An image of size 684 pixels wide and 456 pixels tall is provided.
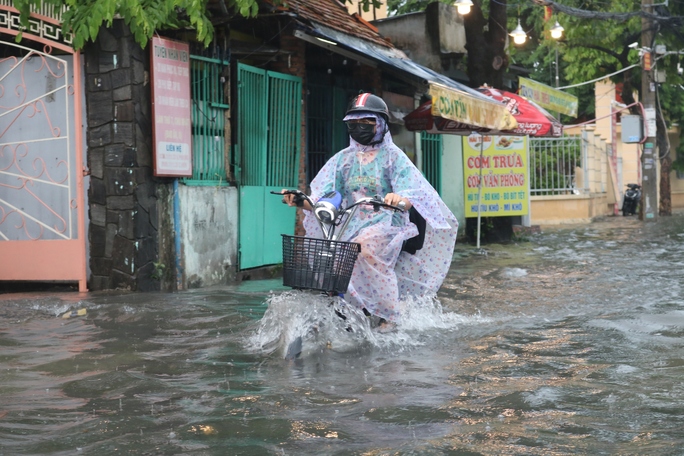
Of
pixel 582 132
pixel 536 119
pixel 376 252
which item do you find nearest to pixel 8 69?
pixel 376 252

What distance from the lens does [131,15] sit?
27.5 feet

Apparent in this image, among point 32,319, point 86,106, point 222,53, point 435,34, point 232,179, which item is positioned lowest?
point 32,319

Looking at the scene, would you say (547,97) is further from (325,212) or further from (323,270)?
(323,270)

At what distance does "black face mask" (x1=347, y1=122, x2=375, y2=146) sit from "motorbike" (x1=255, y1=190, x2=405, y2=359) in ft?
1.53

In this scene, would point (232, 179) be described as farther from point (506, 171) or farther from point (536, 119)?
point (506, 171)

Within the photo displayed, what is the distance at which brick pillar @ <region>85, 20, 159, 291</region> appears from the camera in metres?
9.24

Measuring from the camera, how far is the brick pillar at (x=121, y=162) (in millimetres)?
9242

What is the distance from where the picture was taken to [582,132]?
2708 cm

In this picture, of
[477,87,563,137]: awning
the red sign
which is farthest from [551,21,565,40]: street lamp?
[477,87,563,137]: awning

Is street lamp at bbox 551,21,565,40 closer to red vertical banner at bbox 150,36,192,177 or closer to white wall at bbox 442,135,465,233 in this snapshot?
white wall at bbox 442,135,465,233

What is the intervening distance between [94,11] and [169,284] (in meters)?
2.77

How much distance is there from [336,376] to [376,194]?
5.39ft

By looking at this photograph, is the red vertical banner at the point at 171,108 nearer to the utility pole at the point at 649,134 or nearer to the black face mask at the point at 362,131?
the black face mask at the point at 362,131

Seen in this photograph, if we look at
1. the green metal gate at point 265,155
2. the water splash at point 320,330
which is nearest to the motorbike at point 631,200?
the green metal gate at point 265,155
